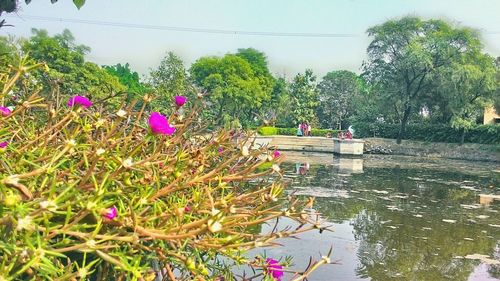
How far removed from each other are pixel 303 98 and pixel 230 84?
1124cm

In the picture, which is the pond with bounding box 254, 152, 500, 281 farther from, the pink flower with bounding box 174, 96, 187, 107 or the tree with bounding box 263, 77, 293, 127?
the tree with bounding box 263, 77, 293, 127

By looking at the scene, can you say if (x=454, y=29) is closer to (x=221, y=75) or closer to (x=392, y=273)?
(x=221, y=75)

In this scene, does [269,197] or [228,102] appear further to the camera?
[228,102]

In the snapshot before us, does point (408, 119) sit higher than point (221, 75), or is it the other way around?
point (221, 75)

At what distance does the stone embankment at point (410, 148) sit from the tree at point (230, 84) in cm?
789

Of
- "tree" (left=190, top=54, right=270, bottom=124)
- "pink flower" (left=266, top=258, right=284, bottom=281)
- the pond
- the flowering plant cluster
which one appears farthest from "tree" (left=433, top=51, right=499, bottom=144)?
the flowering plant cluster

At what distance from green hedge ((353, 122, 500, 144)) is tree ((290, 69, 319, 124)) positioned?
38.7 ft

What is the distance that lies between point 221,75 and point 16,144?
36.6m

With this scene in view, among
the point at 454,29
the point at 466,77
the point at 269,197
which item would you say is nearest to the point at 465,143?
the point at 466,77

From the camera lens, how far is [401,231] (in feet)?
23.5

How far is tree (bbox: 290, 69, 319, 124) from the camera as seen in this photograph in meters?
44.3

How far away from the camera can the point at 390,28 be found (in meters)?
29.5

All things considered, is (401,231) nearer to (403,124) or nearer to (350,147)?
(350,147)

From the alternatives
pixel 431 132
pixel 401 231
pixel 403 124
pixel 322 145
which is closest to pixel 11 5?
pixel 401 231
